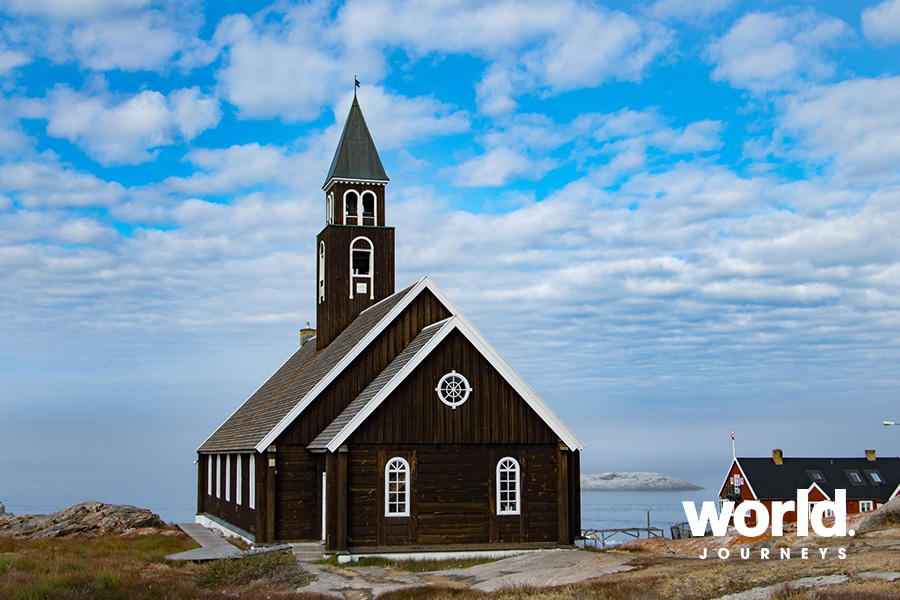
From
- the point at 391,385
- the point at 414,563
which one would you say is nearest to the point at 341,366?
the point at 391,385

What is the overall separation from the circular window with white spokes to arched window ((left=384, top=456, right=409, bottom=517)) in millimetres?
2220

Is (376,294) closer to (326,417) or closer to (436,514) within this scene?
(326,417)

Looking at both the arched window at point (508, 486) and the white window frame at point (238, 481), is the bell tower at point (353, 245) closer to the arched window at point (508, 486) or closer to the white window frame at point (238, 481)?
the white window frame at point (238, 481)

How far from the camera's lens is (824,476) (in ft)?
219

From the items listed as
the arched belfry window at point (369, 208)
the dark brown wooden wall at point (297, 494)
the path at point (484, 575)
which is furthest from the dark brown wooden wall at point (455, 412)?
the arched belfry window at point (369, 208)

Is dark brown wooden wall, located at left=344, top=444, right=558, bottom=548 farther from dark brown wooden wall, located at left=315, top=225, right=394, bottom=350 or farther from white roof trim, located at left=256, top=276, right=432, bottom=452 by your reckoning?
dark brown wooden wall, located at left=315, top=225, right=394, bottom=350

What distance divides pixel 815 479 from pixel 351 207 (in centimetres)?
4659

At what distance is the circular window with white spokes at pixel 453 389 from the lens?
89.0 feet

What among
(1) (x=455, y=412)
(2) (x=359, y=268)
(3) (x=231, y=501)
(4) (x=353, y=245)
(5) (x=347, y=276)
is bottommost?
(3) (x=231, y=501)

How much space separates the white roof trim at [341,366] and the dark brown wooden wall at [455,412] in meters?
2.59

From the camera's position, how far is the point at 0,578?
20.2m

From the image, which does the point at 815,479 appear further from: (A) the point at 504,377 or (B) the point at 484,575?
(B) the point at 484,575

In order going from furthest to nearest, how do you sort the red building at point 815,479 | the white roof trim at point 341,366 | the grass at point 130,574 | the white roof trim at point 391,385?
the red building at point 815,479
the white roof trim at point 341,366
the white roof trim at point 391,385
the grass at point 130,574

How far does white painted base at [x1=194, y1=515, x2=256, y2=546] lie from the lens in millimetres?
30528
